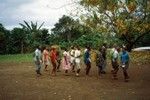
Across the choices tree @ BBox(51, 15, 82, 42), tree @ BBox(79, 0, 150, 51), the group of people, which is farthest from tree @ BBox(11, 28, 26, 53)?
the group of people

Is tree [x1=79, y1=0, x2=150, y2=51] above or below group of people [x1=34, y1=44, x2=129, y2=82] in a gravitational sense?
above

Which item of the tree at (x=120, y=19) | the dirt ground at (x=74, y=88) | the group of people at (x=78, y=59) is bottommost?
the dirt ground at (x=74, y=88)

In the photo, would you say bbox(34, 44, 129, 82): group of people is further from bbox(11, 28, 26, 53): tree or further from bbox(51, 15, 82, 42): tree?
bbox(11, 28, 26, 53): tree

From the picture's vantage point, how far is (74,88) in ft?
62.8

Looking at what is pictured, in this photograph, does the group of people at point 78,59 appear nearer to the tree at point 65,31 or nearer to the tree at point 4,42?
the tree at point 4,42

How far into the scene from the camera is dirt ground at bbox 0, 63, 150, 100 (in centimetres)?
1670

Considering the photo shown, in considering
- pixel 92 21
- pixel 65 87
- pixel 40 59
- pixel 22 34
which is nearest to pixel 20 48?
pixel 22 34

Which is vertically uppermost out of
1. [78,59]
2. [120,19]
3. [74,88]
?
[120,19]

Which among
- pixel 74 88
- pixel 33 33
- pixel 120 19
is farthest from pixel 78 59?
pixel 33 33

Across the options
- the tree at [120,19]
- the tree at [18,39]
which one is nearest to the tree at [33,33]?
the tree at [18,39]

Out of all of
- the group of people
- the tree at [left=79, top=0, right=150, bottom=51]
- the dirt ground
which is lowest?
the dirt ground

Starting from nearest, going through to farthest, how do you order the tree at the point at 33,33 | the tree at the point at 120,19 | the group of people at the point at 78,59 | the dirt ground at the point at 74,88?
the dirt ground at the point at 74,88 < the group of people at the point at 78,59 < the tree at the point at 120,19 < the tree at the point at 33,33

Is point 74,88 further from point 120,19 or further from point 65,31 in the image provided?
point 65,31

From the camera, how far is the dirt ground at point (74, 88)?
54.8 feet
